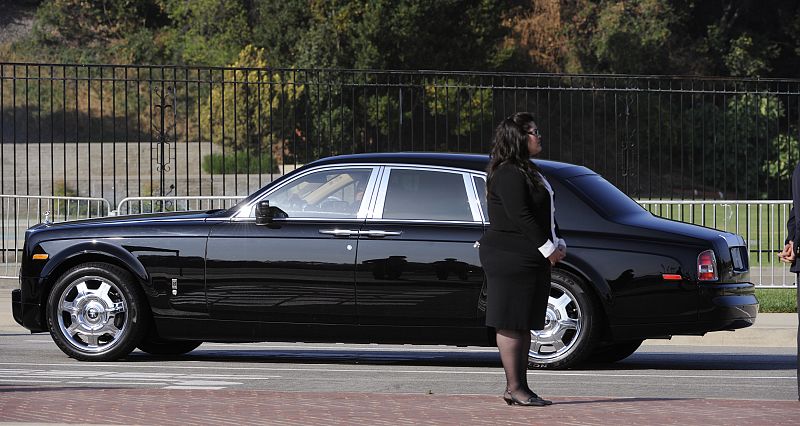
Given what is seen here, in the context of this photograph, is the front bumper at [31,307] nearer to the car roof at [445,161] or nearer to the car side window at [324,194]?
the car side window at [324,194]

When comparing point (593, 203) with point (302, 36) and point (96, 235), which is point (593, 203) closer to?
point (96, 235)

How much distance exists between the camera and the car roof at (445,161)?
420 inches

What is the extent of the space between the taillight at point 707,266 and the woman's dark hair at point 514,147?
246cm

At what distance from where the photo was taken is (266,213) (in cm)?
1056

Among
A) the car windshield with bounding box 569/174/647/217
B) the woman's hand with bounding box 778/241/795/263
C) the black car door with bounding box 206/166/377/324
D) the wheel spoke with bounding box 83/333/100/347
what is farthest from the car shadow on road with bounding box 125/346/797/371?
the woman's hand with bounding box 778/241/795/263

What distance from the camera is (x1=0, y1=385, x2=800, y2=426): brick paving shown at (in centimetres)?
754

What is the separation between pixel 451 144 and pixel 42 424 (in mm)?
38697

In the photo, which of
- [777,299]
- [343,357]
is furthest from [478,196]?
[777,299]

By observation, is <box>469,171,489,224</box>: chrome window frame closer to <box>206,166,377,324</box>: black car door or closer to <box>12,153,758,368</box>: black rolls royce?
<box>12,153,758,368</box>: black rolls royce

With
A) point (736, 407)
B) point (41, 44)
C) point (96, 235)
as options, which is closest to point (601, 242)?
point (736, 407)

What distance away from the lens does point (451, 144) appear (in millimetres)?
45719

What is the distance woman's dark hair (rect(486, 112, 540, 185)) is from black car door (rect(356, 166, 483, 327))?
213 cm

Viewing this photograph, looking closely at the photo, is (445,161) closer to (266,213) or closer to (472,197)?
(472,197)

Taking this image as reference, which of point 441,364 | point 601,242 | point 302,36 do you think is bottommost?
point 441,364
